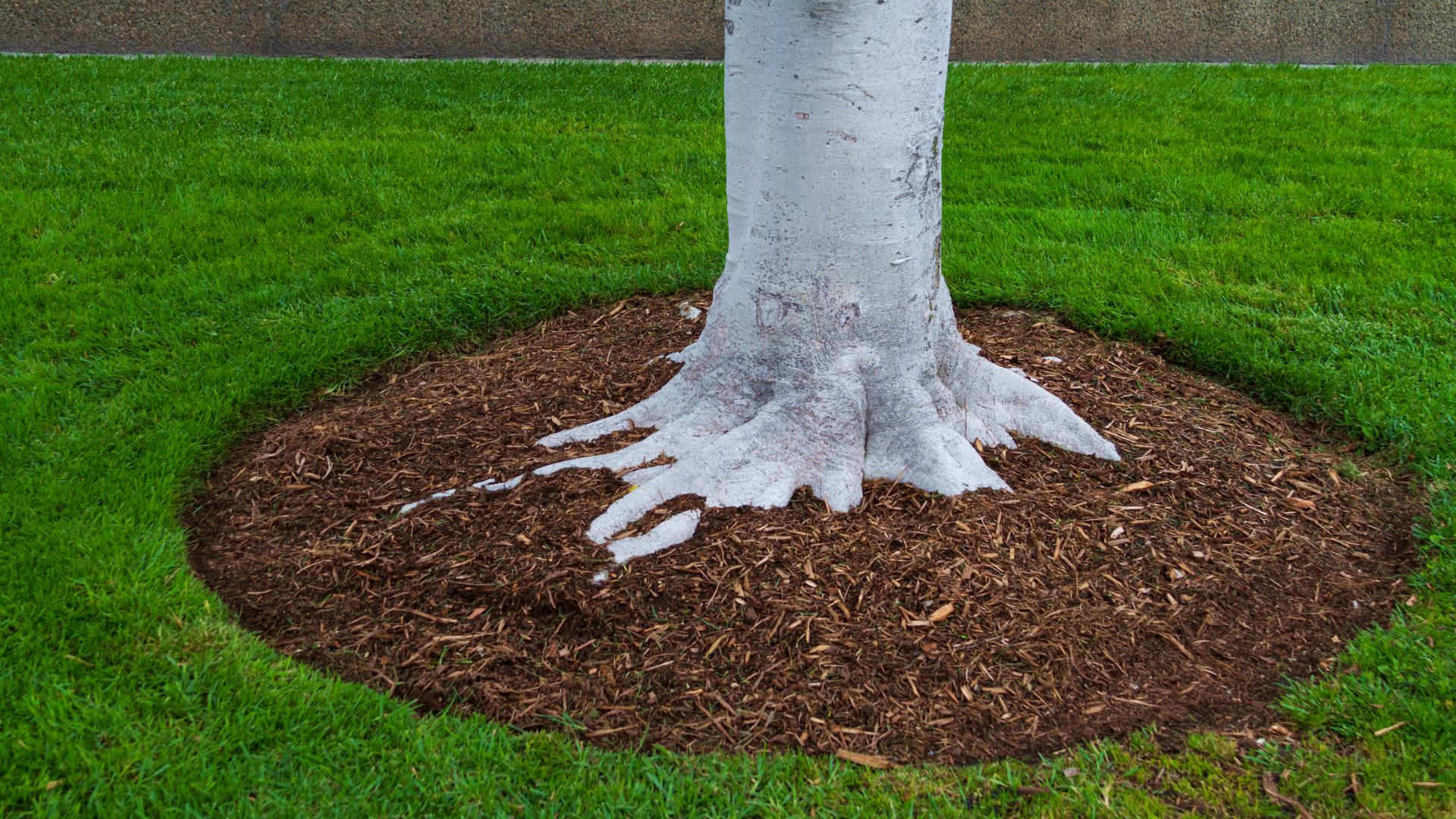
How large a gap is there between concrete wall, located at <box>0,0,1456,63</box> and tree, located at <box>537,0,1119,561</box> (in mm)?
7338

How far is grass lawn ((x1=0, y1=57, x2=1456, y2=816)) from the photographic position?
253 cm

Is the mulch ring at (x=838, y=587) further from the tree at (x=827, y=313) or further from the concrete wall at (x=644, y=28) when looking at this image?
the concrete wall at (x=644, y=28)

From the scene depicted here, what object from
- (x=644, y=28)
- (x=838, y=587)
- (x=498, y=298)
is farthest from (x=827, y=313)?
(x=644, y=28)

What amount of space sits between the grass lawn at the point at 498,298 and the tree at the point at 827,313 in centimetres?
101

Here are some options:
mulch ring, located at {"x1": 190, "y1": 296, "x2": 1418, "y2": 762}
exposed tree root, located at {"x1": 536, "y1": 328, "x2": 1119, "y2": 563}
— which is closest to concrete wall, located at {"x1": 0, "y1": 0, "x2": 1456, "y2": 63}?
mulch ring, located at {"x1": 190, "y1": 296, "x2": 1418, "y2": 762}

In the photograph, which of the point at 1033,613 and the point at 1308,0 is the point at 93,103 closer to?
the point at 1033,613

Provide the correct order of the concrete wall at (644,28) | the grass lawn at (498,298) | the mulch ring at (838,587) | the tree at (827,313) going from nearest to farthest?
1. the grass lawn at (498,298)
2. the mulch ring at (838,587)
3. the tree at (827,313)
4. the concrete wall at (644,28)

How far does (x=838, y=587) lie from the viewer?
3.02m

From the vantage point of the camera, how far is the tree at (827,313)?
3127 mm

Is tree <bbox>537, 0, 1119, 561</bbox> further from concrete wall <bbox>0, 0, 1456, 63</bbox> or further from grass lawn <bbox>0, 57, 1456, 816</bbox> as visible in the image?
concrete wall <bbox>0, 0, 1456, 63</bbox>

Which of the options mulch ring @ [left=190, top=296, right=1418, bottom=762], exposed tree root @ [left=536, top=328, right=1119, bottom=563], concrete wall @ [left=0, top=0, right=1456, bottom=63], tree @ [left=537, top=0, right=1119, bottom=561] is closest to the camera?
mulch ring @ [left=190, top=296, right=1418, bottom=762]

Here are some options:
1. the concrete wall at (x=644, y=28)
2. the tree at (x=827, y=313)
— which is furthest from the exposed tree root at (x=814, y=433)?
the concrete wall at (x=644, y=28)

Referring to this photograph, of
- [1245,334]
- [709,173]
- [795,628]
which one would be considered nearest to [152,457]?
[795,628]

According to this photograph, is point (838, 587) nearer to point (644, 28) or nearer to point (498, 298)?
point (498, 298)
